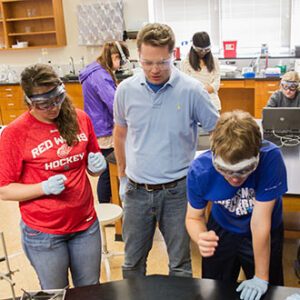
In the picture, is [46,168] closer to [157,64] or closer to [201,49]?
[157,64]

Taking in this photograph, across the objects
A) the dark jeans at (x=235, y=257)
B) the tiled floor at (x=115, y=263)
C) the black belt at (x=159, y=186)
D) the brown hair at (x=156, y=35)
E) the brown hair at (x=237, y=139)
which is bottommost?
the tiled floor at (x=115, y=263)

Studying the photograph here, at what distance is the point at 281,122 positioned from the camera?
295 cm

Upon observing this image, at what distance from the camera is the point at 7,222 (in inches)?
138

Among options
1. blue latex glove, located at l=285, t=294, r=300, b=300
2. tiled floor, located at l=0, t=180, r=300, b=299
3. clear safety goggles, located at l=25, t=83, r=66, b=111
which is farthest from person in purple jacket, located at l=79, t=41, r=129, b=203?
blue latex glove, located at l=285, t=294, r=300, b=300

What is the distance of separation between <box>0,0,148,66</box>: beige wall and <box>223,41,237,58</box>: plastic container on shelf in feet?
4.50

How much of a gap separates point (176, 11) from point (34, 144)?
545cm

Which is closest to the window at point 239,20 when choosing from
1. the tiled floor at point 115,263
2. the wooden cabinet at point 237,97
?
the wooden cabinet at point 237,97

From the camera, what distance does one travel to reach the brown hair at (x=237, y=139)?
1.27 metres

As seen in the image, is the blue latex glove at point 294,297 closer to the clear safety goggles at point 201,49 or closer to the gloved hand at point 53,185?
the gloved hand at point 53,185

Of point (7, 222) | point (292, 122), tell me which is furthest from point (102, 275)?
point (292, 122)

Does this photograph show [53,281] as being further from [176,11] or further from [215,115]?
[176,11]

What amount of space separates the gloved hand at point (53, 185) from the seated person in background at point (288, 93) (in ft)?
8.50

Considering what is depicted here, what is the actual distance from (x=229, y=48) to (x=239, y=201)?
505 centimetres

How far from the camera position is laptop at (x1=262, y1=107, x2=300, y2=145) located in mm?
2920
